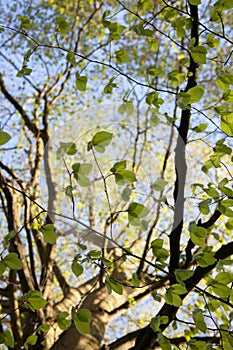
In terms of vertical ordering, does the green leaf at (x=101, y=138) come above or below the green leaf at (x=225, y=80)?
below

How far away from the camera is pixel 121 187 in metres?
2.06

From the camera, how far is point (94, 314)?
11.3 feet

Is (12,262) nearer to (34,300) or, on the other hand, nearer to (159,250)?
(34,300)

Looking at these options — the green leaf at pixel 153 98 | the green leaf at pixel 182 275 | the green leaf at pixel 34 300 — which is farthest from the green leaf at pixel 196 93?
the green leaf at pixel 34 300

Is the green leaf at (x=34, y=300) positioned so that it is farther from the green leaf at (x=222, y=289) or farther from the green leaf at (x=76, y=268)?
the green leaf at (x=222, y=289)

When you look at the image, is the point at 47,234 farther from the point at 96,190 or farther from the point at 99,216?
the point at 99,216

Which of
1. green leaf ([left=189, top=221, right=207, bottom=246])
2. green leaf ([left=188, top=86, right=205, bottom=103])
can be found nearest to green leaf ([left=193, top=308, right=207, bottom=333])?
green leaf ([left=189, top=221, right=207, bottom=246])

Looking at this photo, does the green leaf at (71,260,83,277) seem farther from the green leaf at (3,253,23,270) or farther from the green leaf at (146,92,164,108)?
the green leaf at (146,92,164,108)

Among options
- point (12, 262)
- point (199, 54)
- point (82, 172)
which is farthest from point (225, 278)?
point (199, 54)

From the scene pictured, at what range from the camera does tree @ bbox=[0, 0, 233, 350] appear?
1.44 metres

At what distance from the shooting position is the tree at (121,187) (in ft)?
4.74

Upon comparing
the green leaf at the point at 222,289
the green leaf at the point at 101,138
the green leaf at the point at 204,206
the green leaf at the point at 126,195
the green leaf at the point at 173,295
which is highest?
the green leaf at the point at 101,138

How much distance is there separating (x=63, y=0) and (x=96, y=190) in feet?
13.5

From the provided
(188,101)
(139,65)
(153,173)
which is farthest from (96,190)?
(139,65)
